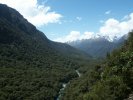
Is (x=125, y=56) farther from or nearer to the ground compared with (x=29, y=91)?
farther from the ground

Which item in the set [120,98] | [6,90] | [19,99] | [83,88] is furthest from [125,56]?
[6,90]

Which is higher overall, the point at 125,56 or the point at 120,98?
the point at 125,56

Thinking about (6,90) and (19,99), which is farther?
(6,90)

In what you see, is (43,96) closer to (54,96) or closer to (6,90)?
(54,96)

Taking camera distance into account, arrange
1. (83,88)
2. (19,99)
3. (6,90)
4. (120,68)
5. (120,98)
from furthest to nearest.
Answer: (6,90) → (19,99) → (83,88) → (120,68) → (120,98)

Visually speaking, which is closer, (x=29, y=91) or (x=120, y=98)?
(x=120, y=98)

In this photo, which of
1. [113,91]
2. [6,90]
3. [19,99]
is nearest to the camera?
[113,91]

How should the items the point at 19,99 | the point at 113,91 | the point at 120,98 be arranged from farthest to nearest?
1. the point at 19,99
2. the point at 113,91
3. the point at 120,98

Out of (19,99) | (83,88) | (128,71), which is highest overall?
(128,71)

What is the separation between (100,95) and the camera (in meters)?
37.4

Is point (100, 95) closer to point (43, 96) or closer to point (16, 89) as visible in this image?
point (43, 96)

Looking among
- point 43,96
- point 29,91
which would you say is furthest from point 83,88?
point 29,91

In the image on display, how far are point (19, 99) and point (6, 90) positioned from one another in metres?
17.1

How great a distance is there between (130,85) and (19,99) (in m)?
148
